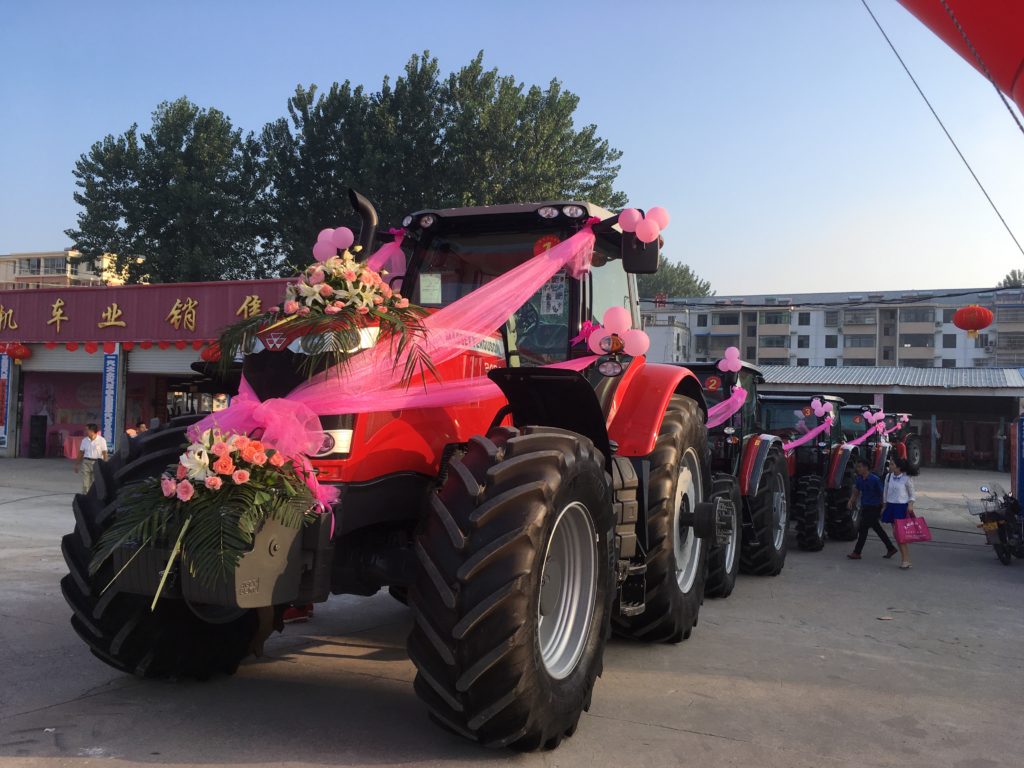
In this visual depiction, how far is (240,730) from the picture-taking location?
4195mm

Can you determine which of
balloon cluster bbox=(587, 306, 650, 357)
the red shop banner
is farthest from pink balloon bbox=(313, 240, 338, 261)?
the red shop banner

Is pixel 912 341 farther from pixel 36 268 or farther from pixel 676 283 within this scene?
pixel 36 268

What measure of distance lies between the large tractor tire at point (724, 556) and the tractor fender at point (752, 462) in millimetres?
1224

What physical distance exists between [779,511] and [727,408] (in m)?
1.58

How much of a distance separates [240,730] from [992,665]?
497cm

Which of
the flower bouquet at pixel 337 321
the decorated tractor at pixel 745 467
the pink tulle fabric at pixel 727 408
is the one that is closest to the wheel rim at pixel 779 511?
the decorated tractor at pixel 745 467

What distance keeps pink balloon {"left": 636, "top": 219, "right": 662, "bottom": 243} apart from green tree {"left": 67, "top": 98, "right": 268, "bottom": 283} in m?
30.8

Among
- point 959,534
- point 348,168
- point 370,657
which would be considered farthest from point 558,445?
point 348,168

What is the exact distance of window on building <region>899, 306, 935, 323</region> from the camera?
3258 inches

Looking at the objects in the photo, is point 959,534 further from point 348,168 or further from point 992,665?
point 348,168

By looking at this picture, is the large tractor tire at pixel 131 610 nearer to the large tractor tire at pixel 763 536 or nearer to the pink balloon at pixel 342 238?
the pink balloon at pixel 342 238

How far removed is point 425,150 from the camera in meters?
31.5

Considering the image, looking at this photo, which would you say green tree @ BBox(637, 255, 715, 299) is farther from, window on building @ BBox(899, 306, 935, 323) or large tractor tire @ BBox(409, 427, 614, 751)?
large tractor tire @ BBox(409, 427, 614, 751)

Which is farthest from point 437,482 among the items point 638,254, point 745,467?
point 745,467
